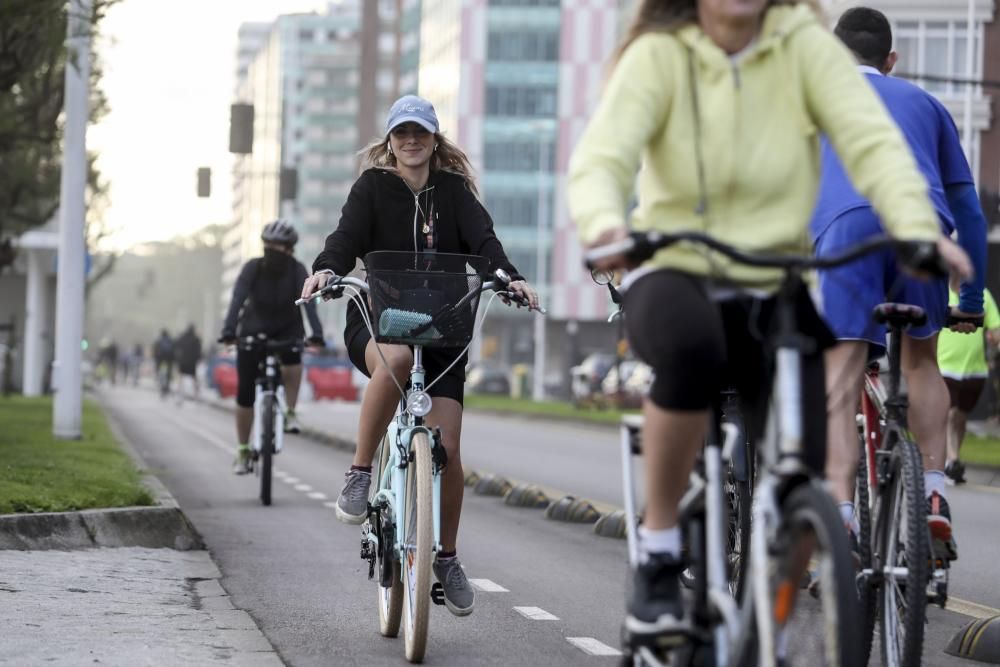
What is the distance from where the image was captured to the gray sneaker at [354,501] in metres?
7.10

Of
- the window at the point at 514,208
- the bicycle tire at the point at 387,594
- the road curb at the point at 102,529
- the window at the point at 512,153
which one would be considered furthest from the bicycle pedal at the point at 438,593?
the window at the point at 512,153

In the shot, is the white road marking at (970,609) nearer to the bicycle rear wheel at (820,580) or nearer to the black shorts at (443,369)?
the black shorts at (443,369)

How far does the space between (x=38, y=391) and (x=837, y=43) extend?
40.9 metres

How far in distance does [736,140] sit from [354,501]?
10.5 feet

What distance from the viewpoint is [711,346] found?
4094 mm

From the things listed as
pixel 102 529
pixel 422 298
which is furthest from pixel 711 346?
pixel 102 529

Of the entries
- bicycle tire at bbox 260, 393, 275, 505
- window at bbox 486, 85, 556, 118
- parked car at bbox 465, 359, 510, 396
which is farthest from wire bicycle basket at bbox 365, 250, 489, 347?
window at bbox 486, 85, 556, 118

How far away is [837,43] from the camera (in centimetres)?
439

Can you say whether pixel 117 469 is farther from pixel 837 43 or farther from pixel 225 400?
pixel 225 400

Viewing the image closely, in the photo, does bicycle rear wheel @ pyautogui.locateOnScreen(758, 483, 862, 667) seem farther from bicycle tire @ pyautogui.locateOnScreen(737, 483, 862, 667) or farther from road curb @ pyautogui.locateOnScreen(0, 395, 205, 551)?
road curb @ pyautogui.locateOnScreen(0, 395, 205, 551)

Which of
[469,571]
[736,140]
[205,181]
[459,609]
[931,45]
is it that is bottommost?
[469,571]

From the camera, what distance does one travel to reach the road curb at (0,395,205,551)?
9320 mm

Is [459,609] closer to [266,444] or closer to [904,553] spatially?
[904,553]

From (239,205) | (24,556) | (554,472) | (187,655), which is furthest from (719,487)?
(239,205)
